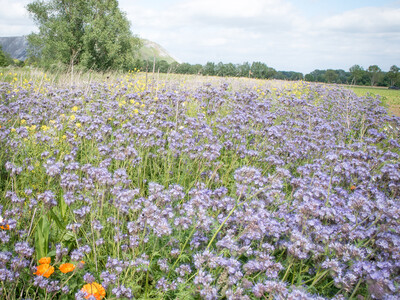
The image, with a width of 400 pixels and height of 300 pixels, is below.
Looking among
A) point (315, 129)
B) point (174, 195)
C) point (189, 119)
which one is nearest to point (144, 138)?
point (189, 119)

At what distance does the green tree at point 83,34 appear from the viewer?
29.9 meters

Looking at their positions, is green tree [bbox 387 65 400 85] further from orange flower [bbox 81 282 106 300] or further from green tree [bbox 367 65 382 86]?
orange flower [bbox 81 282 106 300]

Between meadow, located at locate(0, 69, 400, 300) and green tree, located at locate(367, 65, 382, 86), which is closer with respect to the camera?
meadow, located at locate(0, 69, 400, 300)

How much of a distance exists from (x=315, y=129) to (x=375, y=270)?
4.10m

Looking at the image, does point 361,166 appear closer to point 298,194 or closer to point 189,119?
point 298,194

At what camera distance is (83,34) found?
31.7 meters

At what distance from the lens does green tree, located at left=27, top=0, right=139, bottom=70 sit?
2992 centimetres

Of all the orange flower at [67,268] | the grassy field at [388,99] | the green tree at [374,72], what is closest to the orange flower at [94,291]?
the orange flower at [67,268]

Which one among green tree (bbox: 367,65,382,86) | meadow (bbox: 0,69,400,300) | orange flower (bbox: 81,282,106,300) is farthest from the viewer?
green tree (bbox: 367,65,382,86)

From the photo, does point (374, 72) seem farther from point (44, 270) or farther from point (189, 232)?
point (44, 270)

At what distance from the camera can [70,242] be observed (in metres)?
2.67

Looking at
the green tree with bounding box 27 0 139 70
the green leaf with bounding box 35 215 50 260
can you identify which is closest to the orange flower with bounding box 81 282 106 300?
the green leaf with bounding box 35 215 50 260

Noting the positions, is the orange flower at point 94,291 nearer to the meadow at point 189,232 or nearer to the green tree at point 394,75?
the meadow at point 189,232

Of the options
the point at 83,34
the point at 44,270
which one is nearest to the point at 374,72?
the point at 83,34
